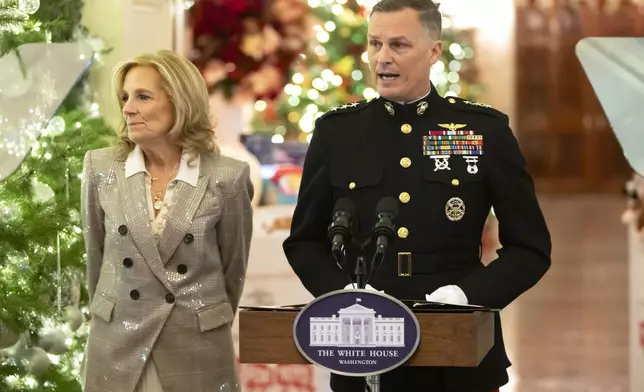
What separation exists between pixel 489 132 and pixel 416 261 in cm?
38

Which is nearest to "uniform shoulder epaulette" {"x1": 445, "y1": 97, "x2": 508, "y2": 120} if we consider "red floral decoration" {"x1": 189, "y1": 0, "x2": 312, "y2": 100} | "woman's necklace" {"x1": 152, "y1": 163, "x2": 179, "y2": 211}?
"woman's necklace" {"x1": 152, "y1": 163, "x2": 179, "y2": 211}

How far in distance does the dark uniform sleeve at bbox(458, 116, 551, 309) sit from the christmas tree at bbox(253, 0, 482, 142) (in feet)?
16.3

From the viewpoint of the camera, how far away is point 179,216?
11.1 ft

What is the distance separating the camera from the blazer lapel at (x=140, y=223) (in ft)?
11.0

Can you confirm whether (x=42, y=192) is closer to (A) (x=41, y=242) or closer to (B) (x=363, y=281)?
(A) (x=41, y=242)

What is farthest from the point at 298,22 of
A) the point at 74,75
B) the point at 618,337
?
the point at 74,75

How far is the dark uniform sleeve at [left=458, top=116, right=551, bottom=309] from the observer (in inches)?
115

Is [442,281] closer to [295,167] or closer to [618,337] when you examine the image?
[295,167]

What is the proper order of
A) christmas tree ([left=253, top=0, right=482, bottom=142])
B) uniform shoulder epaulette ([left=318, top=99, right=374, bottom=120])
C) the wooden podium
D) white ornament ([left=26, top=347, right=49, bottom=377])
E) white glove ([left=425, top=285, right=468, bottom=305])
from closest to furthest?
the wooden podium, white glove ([left=425, top=285, right=468, bottom=305]), uniform shoulder epaulette ([left=318, top=99, right=374, bottom=120]), white ornament ([left=26, top=347, right=49, bottom=377]), christmas tree ([left=253, top=0, right=482, bottom=142])

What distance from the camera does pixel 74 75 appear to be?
4051 millimetres

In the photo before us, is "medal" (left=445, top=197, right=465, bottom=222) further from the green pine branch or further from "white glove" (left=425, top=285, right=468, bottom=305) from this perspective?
the green pine branch

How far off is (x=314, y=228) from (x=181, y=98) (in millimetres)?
620

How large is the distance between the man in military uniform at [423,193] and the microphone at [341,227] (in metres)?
0.25

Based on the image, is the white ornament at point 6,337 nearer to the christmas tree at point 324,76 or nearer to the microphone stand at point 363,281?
the microphone stand at point 363,281
